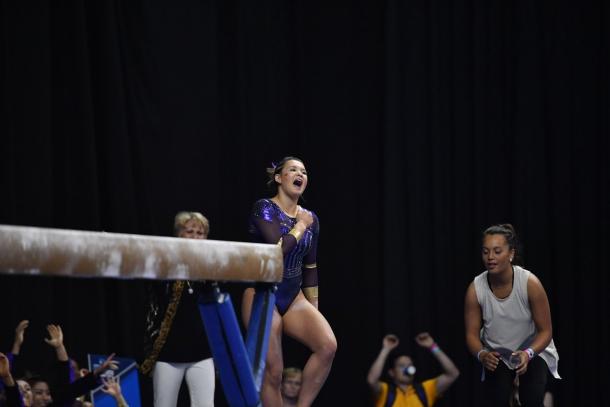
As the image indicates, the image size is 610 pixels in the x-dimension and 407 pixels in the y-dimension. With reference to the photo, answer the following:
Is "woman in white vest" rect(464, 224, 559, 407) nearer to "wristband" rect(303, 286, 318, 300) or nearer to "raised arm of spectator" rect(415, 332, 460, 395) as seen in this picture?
"wristband" rect(303, 286, 318, 300)

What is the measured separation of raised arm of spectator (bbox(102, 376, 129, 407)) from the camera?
5219 mm

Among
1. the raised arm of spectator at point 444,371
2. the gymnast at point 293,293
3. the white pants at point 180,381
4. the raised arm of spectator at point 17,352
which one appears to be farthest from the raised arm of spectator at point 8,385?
the raised arm of spectator at point 444,371

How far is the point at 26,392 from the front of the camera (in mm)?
5035

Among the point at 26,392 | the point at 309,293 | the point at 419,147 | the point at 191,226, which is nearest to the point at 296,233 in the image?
the point at 309,293

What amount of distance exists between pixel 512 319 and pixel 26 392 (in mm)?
2884

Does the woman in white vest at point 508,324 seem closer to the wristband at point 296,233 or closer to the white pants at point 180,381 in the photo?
the wristband at point 296,233

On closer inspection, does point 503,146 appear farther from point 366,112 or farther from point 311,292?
point 311,292

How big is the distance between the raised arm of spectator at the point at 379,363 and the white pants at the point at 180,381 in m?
1.73

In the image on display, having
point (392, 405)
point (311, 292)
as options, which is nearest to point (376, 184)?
point (392, 405)

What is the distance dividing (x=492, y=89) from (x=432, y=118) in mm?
592

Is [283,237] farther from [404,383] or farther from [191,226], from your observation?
[404,383]

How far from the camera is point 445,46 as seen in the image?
25.9 feet

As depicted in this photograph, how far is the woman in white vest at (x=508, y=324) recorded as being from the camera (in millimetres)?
5215

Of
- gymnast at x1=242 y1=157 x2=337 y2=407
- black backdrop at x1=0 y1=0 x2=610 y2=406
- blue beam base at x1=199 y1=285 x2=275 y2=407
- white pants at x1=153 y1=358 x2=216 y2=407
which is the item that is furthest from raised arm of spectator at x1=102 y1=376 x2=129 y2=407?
black backdrop at x1=0 y1=0 x2=610 y2=406
